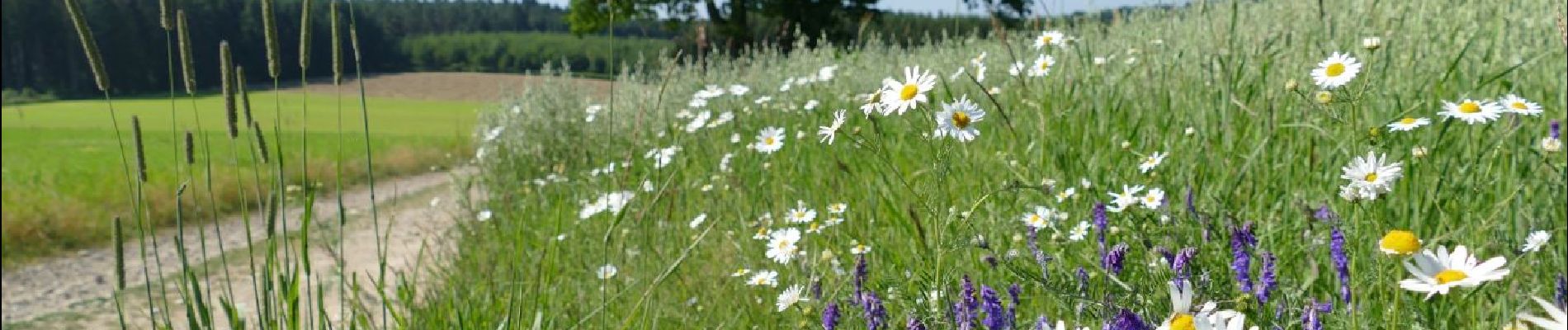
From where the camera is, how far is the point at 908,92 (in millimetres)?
1490

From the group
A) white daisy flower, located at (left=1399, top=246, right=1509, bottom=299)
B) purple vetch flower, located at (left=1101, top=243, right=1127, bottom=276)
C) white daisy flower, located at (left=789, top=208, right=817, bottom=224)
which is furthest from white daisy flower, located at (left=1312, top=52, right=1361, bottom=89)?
white daisy flower, located at (left=789, top=208, right=817, bottom=224)

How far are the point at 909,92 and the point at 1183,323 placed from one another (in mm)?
656

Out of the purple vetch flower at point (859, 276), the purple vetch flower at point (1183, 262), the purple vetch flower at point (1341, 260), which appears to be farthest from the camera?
the purple vetch flower at point (859, 276)

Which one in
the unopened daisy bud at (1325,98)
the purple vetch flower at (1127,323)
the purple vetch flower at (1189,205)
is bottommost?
the purple vetch flower at (1127,323)

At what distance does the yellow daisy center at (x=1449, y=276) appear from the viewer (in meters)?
0.86

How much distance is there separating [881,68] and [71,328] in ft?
16.3

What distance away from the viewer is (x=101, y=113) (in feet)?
88.4

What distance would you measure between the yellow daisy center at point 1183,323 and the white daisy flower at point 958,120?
46 centimetres

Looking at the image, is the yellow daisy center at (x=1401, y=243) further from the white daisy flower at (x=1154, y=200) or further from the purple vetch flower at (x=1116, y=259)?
the white daisy flower at (x=1154, y=200)

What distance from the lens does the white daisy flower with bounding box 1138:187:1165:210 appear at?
1845mm

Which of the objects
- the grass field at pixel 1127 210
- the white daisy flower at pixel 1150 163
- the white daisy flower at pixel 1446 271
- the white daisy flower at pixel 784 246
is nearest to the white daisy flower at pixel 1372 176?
the grass field at pixel 1127 210

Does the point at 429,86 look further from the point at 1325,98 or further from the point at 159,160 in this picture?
the point at 1325,98

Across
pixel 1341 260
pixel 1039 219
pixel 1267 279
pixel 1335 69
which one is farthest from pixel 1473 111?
pixel 1039 219

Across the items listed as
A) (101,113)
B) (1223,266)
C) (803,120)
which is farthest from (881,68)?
(101,113)
